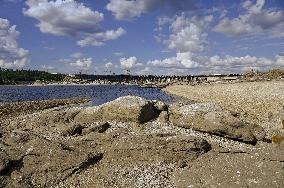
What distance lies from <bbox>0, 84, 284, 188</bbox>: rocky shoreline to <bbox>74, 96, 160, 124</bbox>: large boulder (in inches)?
2.4

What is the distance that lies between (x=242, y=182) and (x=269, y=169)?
1419 mm

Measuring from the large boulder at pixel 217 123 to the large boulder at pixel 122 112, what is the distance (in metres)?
1.72

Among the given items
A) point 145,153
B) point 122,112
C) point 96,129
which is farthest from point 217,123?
point 96,129

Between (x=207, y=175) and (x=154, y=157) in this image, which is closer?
(x=207, y=175)

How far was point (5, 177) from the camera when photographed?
15148 mm

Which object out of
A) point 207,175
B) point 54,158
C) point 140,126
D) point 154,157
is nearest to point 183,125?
point 140,126

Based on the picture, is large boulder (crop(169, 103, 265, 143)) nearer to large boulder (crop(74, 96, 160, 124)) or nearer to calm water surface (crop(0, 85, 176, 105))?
large boulder (crop(74, 96, 160, 124))

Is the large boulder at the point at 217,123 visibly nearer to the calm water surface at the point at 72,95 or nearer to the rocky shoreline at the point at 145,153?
the rocky shoreline at the point at 145,153

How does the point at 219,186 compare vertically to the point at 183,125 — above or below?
below

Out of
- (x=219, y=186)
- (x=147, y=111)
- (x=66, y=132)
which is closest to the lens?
(x=219, y=186)

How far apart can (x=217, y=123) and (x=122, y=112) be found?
15.8ft

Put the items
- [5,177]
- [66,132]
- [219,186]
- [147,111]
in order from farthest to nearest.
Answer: [147,111] → [66,132] → [5,177] → [219,186]

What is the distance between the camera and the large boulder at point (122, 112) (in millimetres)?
20281

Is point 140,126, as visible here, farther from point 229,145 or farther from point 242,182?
point 242,182
